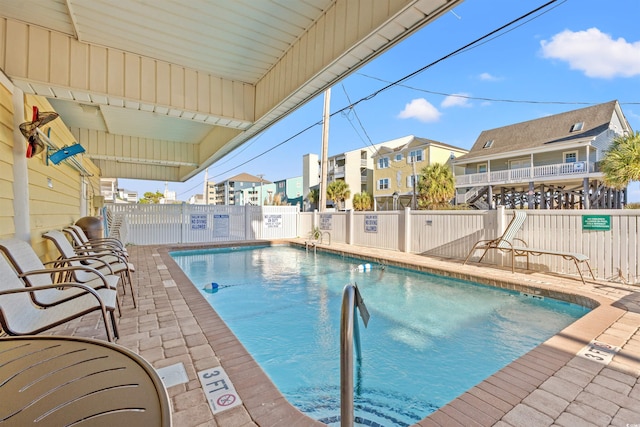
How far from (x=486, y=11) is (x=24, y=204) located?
718cm

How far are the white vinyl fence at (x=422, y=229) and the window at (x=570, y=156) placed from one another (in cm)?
1505

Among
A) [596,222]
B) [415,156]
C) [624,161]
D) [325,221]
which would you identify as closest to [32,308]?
[596,222]

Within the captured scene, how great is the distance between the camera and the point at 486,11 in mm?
4961

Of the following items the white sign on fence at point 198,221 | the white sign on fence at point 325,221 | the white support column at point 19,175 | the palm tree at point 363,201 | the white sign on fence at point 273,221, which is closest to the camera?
the white support column at point 19,175

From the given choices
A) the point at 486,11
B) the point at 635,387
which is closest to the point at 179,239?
the point at 486,11

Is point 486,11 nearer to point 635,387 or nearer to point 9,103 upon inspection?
point 635,387

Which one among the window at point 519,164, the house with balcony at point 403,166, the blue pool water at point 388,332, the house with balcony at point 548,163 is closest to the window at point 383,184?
the house with balcony at point 403,166

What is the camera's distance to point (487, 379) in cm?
210

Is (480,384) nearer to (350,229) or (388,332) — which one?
(388,332)

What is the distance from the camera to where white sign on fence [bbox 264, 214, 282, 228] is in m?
12.8

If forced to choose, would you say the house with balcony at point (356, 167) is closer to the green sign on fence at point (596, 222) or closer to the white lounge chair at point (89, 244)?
the green sign on fence at point (596, 222)

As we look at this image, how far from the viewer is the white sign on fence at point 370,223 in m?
9.74

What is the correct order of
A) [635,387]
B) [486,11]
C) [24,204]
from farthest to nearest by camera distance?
[486,11], [24,204], [635,387]

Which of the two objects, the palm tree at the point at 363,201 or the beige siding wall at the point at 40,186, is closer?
the beige siding wall at the point at 40,186
